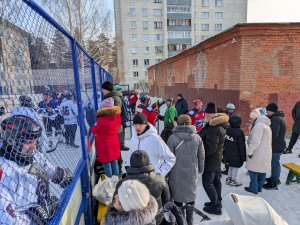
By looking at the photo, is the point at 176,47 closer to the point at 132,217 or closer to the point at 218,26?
the point at 218,26

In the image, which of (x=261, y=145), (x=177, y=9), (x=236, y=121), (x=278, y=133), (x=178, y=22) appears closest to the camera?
(x=261, y=145)

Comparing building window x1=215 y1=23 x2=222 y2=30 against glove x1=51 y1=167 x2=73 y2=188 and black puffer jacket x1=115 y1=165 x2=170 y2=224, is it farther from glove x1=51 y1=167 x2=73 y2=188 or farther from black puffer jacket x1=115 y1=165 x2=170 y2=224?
glove x1=51 y1=167 x2=73 y2=188

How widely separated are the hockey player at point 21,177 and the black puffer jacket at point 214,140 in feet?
7.90

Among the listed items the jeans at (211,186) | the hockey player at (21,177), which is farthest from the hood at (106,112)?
the hockey player at (21,177)

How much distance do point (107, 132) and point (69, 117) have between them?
0.94 meters

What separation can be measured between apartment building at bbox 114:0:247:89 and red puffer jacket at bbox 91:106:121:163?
35293 millimetres

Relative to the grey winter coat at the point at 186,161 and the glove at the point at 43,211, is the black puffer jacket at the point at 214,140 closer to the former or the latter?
the grey winter coat at the point at 186,161

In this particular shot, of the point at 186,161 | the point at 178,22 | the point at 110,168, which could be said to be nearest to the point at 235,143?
the point at 186,161

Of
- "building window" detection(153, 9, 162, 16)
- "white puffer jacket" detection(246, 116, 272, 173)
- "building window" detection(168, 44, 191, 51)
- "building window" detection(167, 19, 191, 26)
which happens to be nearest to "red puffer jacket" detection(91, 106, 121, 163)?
"white puffer jacket" detection(246, 116, 272, 173)

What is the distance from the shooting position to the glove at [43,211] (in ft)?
4.67

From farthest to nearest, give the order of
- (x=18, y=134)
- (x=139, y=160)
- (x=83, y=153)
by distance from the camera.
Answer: (x=83, y=153), (x=139, y=160), (x=18, y=134)

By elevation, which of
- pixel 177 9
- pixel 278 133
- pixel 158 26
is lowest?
pixel 278 133

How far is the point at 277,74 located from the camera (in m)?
6.90

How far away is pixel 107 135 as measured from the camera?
372 cm
